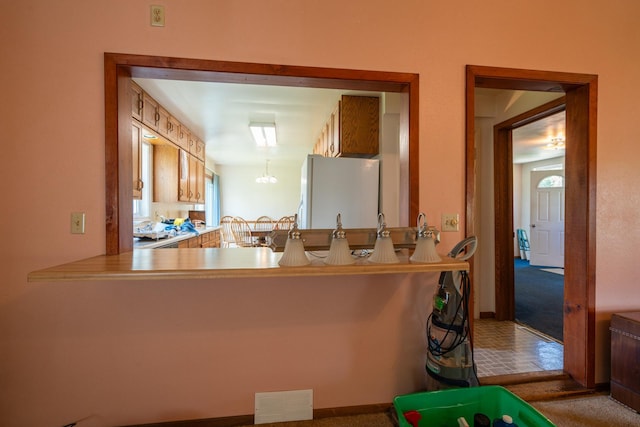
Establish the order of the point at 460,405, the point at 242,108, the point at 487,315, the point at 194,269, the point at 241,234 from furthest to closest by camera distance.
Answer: the point at 241,234 → the point at 242,108 → the point at 487,315 → the point at 460,405 → the point at 194,269

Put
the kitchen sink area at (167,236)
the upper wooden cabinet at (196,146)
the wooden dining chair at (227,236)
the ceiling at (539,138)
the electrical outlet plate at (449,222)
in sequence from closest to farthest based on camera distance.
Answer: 1. the electrical outlet plate at (449,222)
2. the kitchen sink area at (167,236)
3. the ceiling at (539,138)
4. the upper wooden cabinet at (196,146)
5. the wooden dining chair at (227,236)

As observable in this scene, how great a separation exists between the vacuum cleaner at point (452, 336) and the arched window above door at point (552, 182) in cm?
595

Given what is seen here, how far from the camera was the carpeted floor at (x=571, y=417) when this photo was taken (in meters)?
1.40

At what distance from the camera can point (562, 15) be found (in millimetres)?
1594

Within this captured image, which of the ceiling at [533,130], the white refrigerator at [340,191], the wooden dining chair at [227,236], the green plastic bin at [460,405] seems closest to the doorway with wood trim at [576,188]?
the ceiling at [533,130]

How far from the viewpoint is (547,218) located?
577 centimetres

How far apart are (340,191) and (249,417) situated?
1712 mm

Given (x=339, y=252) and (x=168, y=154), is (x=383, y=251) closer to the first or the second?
(x=339, y=252)

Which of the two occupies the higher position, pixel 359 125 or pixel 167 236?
pixel 359 125

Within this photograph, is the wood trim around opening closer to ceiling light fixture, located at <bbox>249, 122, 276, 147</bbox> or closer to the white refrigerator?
the white refrigerator

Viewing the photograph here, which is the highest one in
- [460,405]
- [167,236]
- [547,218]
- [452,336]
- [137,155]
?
[137,155]

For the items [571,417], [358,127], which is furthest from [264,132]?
[571,417]

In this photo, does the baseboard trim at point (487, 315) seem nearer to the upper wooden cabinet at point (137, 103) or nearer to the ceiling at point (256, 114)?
the ceiling at point (256, 114)

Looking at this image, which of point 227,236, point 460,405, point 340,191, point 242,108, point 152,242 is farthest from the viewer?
point 227,236
